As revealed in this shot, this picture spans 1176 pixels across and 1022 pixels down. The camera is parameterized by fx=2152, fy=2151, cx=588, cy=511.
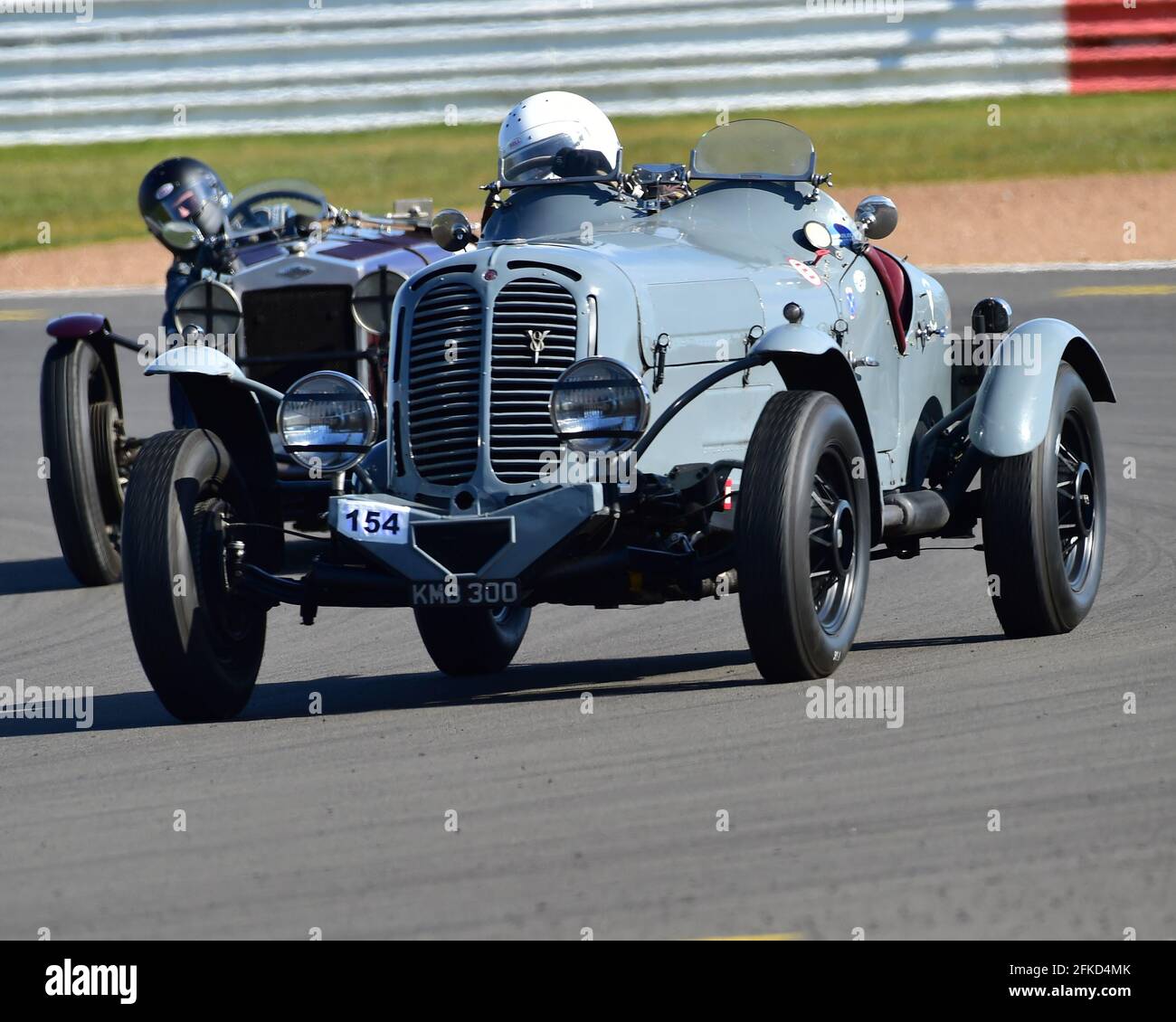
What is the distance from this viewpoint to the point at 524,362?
7.14 meters

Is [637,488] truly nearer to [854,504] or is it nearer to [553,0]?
[854,504]

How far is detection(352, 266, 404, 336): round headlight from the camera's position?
11031 mm

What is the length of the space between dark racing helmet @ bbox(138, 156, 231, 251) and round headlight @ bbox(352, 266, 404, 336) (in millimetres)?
1683

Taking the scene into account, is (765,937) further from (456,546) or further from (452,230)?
(452,230)

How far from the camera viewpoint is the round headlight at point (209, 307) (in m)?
11.6

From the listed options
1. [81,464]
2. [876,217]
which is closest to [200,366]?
[876,217]

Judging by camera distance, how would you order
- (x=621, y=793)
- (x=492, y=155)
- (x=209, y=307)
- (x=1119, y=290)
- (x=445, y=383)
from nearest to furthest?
(x=621, y=793), (x=445, y=383), (x=209, y=307), (x=1119, y=290), (x=492, y=155)

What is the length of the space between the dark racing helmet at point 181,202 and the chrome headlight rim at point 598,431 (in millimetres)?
6007

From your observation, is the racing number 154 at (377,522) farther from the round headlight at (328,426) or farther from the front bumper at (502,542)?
the round headlight at (328,426)

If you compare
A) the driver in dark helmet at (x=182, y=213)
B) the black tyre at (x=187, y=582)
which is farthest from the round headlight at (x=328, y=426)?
the driver in dark helmet at (x=182, y=213)

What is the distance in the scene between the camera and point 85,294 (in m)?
22.5

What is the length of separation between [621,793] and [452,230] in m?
3.55

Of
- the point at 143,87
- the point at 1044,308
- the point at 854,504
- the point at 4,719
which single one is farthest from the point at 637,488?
the point at 143,87
